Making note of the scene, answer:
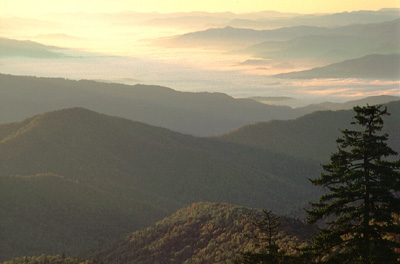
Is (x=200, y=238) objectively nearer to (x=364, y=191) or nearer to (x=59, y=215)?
(x=59, y=215)

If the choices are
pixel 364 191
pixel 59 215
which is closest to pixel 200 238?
pixel 59 215

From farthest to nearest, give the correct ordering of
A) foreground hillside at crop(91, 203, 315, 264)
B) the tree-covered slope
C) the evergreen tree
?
the tree-covered slope, foreground hillside at crop(91, 203, 315, 264), the evergreen tree

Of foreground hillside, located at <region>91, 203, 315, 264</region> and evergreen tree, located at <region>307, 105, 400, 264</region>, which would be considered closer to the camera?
evergreen tree, located at <region>307, 105, 400, 264</region>

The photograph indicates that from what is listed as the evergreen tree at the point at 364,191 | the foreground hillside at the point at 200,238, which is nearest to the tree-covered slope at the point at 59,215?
the foreground hillside at the point at 200,238

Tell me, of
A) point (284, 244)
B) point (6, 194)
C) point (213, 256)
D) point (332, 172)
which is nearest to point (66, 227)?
point (6, 194)

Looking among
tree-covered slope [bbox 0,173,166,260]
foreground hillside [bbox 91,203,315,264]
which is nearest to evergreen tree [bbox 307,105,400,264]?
foreground hillside [bbox 91,203,315,264]

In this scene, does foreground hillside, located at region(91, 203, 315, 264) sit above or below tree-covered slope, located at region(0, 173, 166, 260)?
above

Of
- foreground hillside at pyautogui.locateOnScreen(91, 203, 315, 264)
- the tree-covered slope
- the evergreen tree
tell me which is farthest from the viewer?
the tree-covered slope

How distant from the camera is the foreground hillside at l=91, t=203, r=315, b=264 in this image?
101 meters

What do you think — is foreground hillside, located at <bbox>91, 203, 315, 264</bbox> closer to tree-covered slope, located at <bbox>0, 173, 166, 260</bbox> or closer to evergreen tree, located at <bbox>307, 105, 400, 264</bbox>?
tree-covered slope, located at <bbox>0, 173, 166, 260</bbox>

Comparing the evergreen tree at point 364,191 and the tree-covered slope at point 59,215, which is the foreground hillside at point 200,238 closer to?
the tree-covered slope at point 59,215

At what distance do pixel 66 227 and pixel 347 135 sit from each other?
12864 cm

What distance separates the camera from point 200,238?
117 meters

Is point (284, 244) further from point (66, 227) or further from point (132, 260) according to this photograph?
point (66, 227)
